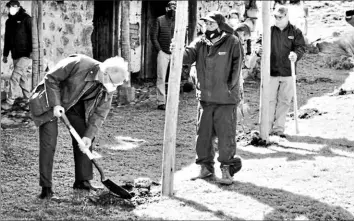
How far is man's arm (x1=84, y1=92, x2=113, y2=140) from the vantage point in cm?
689

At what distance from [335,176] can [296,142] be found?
2.18 meters

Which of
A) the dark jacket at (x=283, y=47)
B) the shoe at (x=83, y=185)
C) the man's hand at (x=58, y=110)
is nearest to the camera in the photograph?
the man's hand at (x=58, y=110)

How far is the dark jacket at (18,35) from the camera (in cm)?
1234

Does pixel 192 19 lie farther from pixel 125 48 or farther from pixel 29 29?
pixel 29 29

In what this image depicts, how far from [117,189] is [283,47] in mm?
4425

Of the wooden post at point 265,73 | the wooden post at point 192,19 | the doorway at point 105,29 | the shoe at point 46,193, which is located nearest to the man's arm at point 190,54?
the shoe at point 46,193

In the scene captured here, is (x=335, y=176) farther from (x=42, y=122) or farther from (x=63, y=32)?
(x=63, y=32)

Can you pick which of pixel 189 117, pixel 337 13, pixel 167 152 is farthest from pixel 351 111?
pixel 337 13

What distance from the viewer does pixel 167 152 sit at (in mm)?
7117

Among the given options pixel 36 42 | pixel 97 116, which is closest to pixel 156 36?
pixel 36 42

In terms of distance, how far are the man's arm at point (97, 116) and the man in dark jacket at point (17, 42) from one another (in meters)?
5.91

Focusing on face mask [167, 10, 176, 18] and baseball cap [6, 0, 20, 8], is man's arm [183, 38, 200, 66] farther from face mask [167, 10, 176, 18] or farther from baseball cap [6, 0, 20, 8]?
baseball cap [6, 0, 20, 8]

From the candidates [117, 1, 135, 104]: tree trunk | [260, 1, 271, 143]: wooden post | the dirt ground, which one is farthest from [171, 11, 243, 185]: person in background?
[117, 1, 135, 104]: tree trunk

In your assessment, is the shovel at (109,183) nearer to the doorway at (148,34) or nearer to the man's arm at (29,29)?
the man's arm at (29,29)
